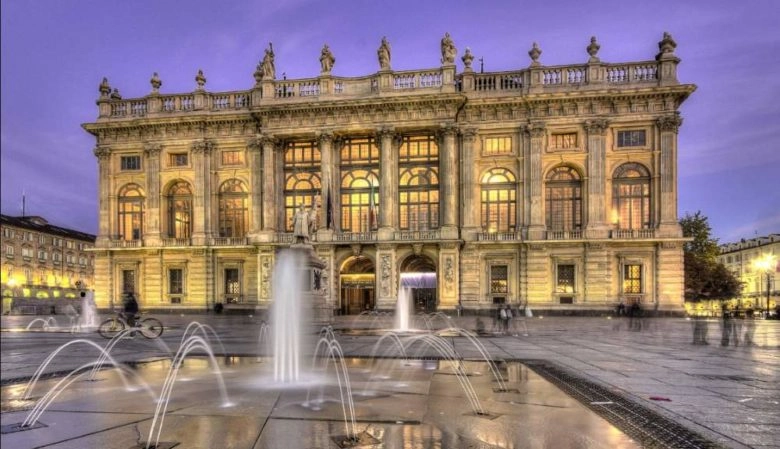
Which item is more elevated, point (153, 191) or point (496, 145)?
point (496, 145)

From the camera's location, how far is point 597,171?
40.5 m

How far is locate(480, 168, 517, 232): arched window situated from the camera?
4247cm

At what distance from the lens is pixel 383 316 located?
38.4 m

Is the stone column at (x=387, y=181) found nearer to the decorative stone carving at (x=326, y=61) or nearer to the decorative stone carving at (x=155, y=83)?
the decorative stone carving at (x=326, y=61)

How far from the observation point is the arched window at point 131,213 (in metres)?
47.8

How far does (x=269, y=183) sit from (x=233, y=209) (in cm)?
502

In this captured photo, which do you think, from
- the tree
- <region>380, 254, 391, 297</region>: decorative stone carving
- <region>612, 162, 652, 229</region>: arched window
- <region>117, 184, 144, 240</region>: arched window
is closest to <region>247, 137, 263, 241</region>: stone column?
<region>117, 184, 144, 240</region>: arched window

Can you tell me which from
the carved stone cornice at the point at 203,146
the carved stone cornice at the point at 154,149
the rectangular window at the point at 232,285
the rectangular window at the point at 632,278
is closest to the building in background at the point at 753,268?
the rectangular window at the point at 632,278

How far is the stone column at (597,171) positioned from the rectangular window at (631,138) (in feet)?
4.74

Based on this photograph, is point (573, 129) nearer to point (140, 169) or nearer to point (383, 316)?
point (383, 316)

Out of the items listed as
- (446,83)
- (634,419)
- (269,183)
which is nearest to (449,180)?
(446,83)

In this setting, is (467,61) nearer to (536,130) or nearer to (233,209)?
(536,130)

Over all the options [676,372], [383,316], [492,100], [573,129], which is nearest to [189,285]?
[383,316]

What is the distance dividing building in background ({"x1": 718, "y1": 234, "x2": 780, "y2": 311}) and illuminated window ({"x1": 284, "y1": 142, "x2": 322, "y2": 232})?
84890mm
